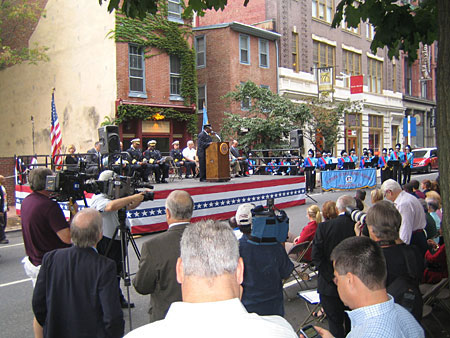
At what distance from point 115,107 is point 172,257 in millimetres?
18185

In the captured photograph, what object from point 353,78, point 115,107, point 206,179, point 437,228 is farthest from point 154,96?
point 437,228

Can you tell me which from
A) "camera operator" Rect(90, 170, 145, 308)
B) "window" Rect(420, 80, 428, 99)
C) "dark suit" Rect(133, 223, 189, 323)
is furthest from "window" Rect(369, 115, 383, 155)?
"dark suit" Rect(133, 223, 189, 323)

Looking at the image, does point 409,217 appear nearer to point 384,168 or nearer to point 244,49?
point 384,168

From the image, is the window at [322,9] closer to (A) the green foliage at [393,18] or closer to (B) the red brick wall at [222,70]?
(B) the red brick wall at [222,70]

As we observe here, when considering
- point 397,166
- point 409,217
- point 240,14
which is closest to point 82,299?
point 409,217

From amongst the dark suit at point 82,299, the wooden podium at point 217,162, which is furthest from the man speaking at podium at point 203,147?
the dark suit at point 82,299

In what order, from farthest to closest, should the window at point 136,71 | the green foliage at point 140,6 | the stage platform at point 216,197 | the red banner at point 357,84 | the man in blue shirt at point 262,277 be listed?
the red banner at point 357,84 → the window at point 136,71 → the stage platform at point 216,197 → the green foliage at point 140,6 → the man in blue shirt at point 262,277

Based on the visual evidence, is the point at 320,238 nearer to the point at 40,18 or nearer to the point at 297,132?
the point at 297,132

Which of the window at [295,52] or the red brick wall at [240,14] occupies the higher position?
the red brick wall at [240,14]

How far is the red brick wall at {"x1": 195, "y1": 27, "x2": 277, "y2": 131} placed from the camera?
24859mm

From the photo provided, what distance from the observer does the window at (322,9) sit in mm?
30989

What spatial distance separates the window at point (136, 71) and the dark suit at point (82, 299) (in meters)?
18.7

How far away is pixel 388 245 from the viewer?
3.57m

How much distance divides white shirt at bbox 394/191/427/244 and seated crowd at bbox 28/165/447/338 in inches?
0.5
